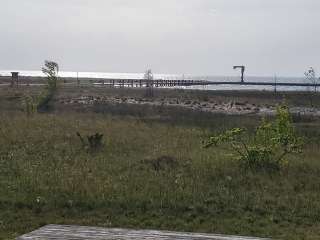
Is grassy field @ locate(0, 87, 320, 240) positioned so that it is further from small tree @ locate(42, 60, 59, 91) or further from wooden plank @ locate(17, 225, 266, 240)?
small tree @ locate(42, 60, 59, 91)

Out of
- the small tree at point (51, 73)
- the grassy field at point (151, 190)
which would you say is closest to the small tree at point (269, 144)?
the grassy field at point (151, 190)

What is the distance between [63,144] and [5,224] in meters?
6.66

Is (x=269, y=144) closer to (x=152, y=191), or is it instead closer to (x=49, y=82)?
(x=152, y=191)

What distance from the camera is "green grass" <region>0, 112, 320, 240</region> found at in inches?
316

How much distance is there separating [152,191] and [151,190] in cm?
7

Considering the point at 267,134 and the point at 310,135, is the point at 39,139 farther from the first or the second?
the point at 310,135

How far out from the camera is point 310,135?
2038 centimetres

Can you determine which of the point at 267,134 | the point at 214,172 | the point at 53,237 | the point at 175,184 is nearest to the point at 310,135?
the point at 267,134

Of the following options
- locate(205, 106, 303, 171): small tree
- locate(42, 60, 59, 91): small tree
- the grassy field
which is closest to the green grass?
the grassy field

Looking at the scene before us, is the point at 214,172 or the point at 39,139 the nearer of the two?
the point at 214,172

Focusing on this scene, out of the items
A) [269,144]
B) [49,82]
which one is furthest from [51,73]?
[269,144]

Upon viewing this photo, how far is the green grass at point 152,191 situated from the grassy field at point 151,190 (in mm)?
16

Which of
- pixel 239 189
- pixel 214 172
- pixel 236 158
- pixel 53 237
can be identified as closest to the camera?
pixel 53 237

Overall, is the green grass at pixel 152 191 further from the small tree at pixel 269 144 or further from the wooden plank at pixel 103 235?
the wooden plank at pixel 103 235
